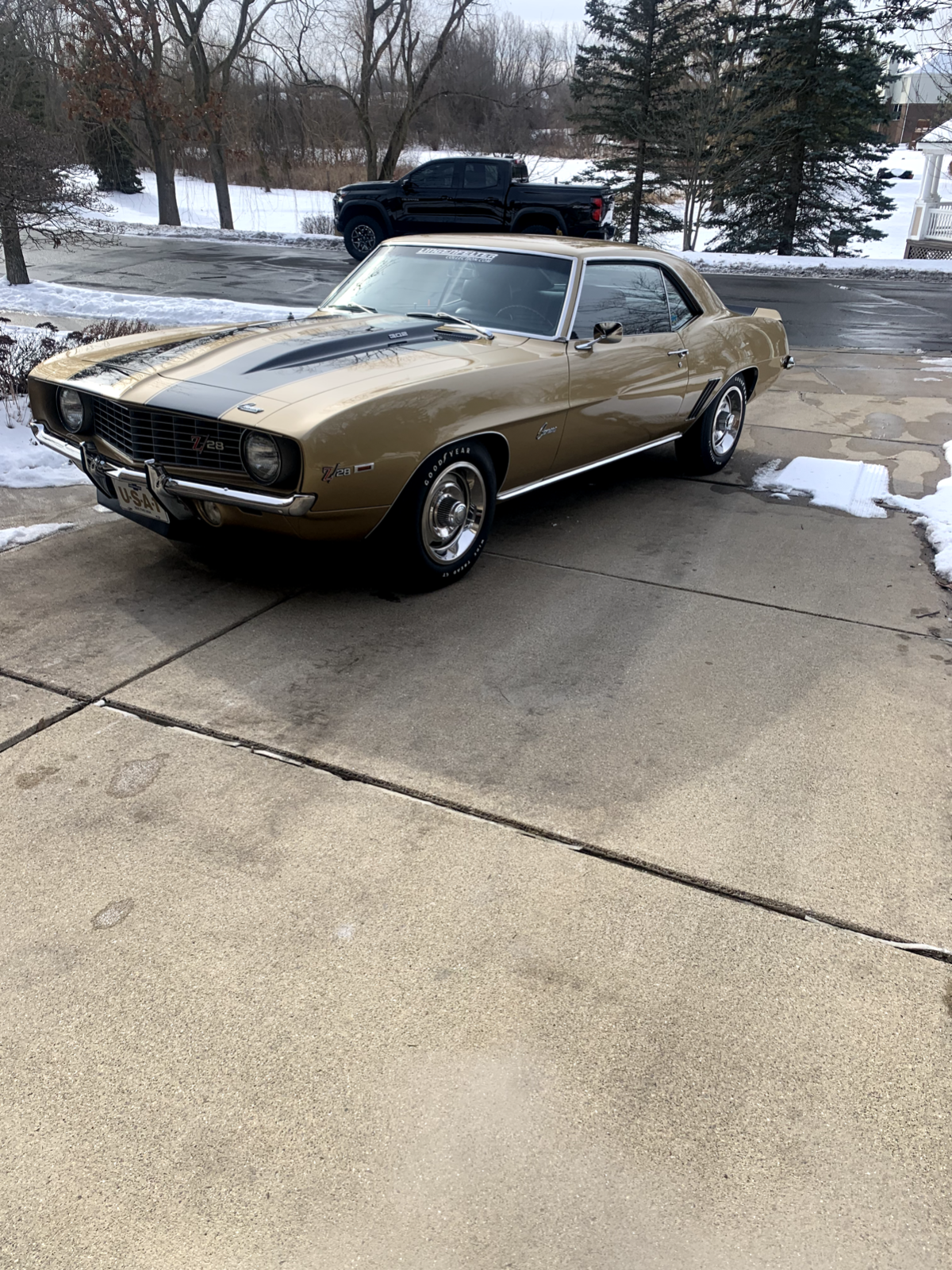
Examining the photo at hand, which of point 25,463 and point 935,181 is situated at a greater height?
point 935,181

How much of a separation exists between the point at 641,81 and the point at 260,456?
27.7 metres

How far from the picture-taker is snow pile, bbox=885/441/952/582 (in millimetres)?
5309

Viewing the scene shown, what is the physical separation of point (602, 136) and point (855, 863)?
29630mm

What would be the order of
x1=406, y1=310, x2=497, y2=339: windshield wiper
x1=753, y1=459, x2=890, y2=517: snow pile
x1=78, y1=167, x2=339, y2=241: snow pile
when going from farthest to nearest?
x1=78, y1=167, x2=339, y2=241: snow pile, x1=753, y1=459, x2=890, y2=517: snow pile, x1=406, y1=310, x2=497, y2=339: windshield wiper

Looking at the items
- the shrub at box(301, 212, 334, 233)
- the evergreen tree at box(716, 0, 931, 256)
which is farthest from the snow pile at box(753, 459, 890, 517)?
the shrub at box(301, 212, 334, 233)

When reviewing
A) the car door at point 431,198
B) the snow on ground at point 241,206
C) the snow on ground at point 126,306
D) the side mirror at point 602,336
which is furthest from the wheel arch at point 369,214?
the side mirror at point 602,336

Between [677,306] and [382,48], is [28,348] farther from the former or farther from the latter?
[382,48]

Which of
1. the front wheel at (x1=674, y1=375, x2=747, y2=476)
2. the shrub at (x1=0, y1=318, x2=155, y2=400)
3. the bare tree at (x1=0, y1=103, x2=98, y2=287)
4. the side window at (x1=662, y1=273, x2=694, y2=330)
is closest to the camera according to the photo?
the side window at (x1=662, y1=273, x2=694, y2=330)

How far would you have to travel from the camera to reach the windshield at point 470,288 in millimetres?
5250

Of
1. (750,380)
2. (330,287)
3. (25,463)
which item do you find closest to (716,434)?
(750,380)

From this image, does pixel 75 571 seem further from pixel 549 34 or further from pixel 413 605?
pixel 549 34

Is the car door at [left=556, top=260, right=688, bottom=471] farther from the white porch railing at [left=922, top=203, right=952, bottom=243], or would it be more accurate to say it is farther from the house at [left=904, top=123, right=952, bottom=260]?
the white porch railing at [left=922, top=203, right=952, bottom=243]

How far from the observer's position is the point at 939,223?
26906mm

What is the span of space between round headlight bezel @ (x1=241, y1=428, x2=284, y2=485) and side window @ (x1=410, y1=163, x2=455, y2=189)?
15.5 meters
